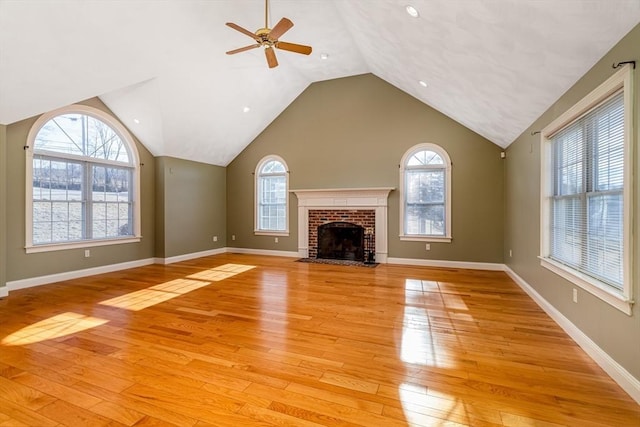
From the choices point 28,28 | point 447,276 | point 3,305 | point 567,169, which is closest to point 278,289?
point 447,276

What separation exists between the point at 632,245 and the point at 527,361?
110 centimetres

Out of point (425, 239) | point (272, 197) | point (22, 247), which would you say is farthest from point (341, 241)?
point (22, 247)

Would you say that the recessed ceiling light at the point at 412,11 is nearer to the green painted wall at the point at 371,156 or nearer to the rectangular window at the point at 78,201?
the green painted wall at the point at 371,156

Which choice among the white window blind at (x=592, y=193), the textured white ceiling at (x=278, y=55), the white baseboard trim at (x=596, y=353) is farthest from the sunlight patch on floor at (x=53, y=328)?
the white window blind at (x=592, y=193)

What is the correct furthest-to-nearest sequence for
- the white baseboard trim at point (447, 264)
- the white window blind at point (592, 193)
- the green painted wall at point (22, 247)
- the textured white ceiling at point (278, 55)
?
the white baseboard trim at point (447, 264)
the green painted wall at point (22, 247)
the textured white ceiling at point (278, 55)
the white window blind at point (592, 193)

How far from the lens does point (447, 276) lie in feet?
17.3

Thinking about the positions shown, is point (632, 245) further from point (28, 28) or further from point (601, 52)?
point (28, 28)

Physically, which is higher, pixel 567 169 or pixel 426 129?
pixel 426 129

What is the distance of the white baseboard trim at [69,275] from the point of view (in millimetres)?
4410

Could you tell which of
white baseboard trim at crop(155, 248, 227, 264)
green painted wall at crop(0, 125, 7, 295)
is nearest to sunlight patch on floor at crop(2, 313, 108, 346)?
green painted wall at crop(0, 125, 7, 295)

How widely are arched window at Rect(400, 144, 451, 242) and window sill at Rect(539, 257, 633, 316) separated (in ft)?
9.09

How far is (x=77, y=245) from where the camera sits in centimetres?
514

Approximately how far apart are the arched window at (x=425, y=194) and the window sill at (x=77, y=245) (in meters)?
5.39

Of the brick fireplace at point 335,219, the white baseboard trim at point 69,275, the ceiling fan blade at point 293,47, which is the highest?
the ceiling fan blade at point 293,47
